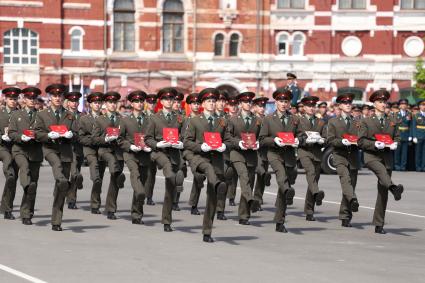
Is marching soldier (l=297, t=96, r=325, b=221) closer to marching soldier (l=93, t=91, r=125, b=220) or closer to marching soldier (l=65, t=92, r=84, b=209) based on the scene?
marching soldier (l=93, t=91, r=125, b=220)

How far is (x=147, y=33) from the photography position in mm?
59531

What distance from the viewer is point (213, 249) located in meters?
15.2

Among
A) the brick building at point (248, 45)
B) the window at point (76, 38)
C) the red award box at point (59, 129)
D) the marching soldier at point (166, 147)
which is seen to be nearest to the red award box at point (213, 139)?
the marching soldier at point (166, 147)

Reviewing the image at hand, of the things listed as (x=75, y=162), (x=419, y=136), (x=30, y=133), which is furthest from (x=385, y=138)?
(x=419, y=136)

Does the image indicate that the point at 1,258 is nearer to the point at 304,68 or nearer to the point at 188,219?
the point at 188,219

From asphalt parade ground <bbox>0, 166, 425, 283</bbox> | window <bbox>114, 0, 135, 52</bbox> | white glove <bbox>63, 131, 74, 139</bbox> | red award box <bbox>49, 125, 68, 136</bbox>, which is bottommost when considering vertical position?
asphalt parade ground <bbox>0, 166, 425, 283</bbox>

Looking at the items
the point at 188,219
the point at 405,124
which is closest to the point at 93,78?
the point at 405,124

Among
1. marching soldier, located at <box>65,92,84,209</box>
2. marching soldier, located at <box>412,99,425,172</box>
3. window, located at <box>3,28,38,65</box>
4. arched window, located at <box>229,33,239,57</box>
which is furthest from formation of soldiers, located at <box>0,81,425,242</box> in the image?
arched window, located at <box>229,33,239,57</box>

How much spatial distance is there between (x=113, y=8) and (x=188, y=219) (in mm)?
40585

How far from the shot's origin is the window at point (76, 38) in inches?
2296

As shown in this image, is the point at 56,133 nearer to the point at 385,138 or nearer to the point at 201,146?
the point at 201,146

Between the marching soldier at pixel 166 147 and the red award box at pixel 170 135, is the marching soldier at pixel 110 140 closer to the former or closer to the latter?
the marching soldier at pixel 166 147

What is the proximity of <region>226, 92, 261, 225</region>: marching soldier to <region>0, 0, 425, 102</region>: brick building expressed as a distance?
40385 mm

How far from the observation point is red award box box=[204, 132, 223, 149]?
Answer: 16.5 meters
